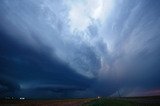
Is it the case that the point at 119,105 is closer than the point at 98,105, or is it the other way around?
the point at 98,105

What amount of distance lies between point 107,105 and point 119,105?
20.6 feet

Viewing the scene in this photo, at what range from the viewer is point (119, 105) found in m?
75.7

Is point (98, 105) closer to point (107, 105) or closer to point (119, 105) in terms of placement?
point (107, 105)

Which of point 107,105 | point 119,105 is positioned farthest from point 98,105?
point 119,105

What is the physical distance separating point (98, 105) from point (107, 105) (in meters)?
4.46

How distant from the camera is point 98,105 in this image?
70938mm

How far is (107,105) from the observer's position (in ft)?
239

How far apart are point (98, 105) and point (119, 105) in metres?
10.7
